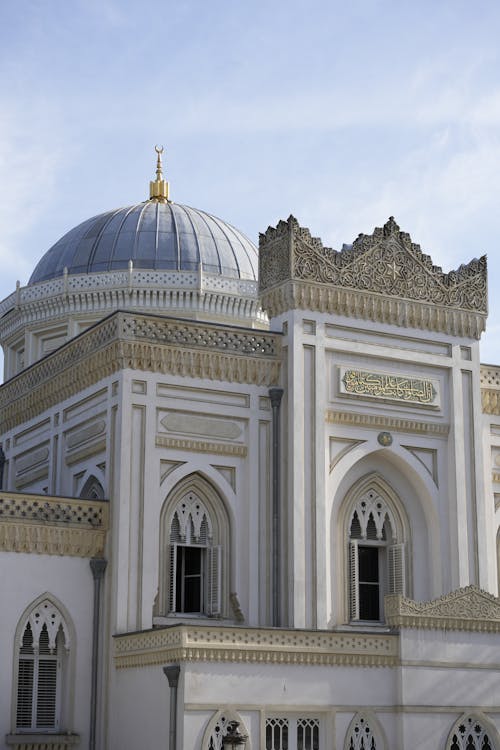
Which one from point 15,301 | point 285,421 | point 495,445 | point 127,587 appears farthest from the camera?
point 15,301

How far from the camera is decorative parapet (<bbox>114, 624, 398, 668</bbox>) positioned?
17.9 metres

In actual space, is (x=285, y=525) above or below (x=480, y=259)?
below

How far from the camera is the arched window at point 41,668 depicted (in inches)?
755

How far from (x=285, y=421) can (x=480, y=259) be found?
4.82 metres

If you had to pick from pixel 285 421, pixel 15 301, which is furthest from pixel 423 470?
Answer: pixel 15 301

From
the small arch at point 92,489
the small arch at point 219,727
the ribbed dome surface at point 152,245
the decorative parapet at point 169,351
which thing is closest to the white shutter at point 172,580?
the small arch at point 92,489

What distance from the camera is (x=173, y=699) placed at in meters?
17.8

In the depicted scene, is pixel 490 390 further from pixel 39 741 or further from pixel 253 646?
pixel 39 741

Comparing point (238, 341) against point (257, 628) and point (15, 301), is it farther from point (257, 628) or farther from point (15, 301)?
point (15, 301)

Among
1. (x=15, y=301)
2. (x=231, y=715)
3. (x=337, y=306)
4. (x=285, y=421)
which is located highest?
(x=15, y=301)

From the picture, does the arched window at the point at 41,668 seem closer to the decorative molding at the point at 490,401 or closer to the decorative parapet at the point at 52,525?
the decorative parapet at the point at 52,525

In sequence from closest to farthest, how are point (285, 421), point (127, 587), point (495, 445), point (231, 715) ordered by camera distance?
point (231, 715) → point (127, 587) → point (285, 421) → point (495, 445)

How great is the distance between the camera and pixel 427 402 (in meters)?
22.1

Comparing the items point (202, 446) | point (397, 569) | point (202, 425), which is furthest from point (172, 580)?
point (397, 569)
